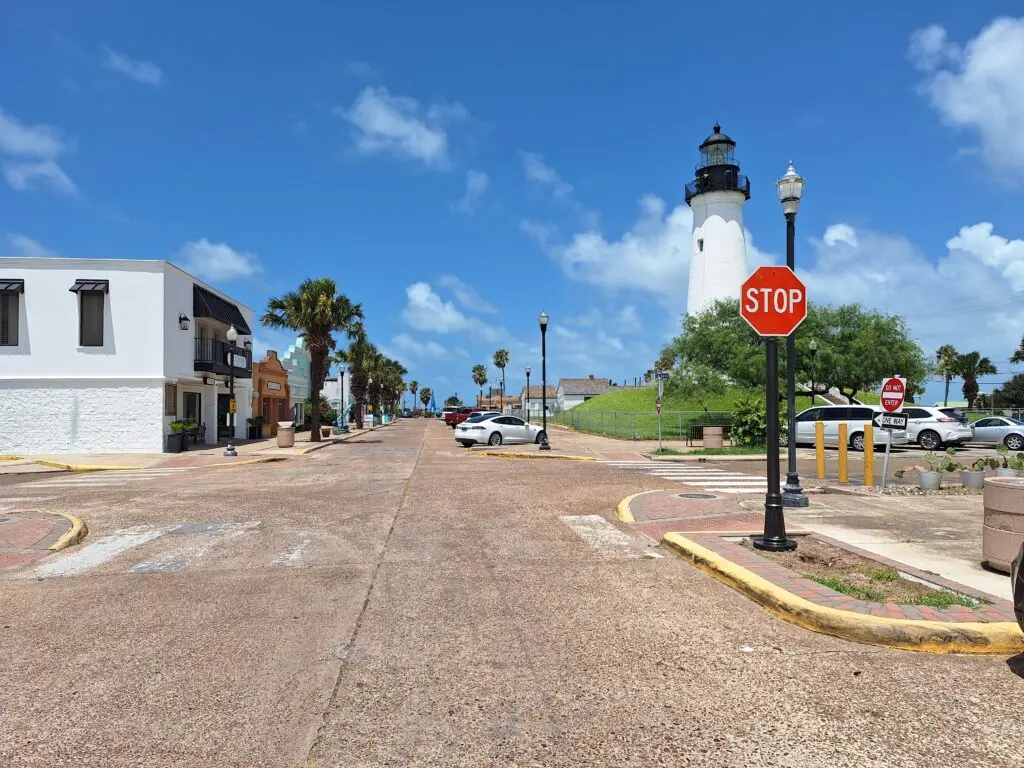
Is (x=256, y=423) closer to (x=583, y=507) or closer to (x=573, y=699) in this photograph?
(x=583, y=507)

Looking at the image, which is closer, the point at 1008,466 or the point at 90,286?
the point at 1008,466

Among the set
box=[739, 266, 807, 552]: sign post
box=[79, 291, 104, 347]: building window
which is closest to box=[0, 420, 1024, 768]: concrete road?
box=[739, 266, 807, 552]: sign post

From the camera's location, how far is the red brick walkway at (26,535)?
27.8 feet

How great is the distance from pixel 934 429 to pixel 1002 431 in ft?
11.3

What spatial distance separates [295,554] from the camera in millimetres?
8320

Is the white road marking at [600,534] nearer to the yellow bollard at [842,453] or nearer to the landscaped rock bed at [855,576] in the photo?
the landscaped rock bed at [855,576]

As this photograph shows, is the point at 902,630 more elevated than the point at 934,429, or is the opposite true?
the point at 934,429

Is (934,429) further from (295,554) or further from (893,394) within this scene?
(295,554)

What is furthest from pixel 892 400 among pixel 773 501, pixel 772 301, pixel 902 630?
pixel 902 630

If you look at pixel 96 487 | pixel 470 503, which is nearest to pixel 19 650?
pixel 470 503

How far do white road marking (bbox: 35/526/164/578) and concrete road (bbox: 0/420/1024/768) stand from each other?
6 cm

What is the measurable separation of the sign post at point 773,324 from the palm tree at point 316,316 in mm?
28669

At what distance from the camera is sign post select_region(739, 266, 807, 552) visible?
26.0ft

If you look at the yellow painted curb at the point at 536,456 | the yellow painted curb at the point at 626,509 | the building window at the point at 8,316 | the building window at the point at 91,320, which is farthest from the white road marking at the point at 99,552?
the building window at the point at 8,316
